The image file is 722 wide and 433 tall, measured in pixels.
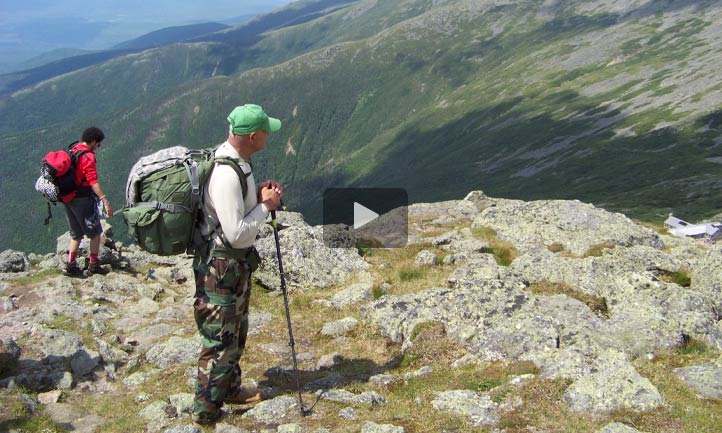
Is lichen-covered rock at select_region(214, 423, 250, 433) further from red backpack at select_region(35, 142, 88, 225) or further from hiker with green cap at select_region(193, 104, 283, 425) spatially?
red backpack at select_region(35, 142, 88, 225)

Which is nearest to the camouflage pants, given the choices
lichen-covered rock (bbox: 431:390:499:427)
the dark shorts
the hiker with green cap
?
the hiker with green cap

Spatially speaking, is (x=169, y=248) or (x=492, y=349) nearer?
(x=169, y=248)

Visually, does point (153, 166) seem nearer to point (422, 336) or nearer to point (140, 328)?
point (422, 336)

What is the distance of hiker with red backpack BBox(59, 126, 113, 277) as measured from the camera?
16.8m

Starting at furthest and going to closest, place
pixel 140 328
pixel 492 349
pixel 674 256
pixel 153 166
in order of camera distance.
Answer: pixel 674 256 → pixel 140 328 → pixel 492 349 → pixel 153 166

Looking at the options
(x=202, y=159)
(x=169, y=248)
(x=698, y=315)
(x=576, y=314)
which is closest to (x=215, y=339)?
(x=169, y=248)

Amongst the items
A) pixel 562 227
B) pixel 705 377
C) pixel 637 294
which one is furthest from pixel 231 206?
pixel 562 227

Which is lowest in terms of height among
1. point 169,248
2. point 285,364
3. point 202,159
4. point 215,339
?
point 285,364

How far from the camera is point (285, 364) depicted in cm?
1272

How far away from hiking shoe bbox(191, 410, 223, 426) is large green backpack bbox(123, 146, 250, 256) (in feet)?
10.8

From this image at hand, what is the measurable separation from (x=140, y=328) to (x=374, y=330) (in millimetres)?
7975

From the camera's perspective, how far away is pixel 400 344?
13328 millimetres

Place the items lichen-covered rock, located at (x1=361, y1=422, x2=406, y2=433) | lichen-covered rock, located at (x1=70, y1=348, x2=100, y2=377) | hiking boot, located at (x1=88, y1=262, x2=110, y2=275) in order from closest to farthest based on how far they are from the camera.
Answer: lichen-covered rock, located at (x1=361, y1=422, x2=406, y2=433) → lichen-covered rock, located at (x1=70, y1=348, x2=100, y2=377) → hiking boot, located at (x1=88, y1=262, x2=110, y2=275)

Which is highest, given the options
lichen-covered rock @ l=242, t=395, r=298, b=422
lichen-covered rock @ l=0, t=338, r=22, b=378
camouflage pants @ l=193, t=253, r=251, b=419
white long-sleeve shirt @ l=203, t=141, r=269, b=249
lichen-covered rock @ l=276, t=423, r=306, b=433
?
white long-sleeve shirt @ l=203, t=141, r=269, b=249
